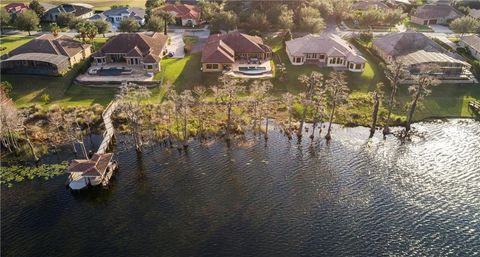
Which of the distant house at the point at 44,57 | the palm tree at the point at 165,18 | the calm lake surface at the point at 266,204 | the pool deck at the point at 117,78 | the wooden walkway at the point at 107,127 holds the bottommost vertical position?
the calm lake surface at the point at 266,204

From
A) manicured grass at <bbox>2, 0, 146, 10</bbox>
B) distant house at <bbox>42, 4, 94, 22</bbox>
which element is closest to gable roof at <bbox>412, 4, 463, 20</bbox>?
manicured grass at <bbox>2, 0, 146, 10</bbox>

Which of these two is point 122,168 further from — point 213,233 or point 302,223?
point 302,223

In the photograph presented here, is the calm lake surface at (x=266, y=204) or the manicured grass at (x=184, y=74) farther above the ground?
the manicured grass at (x=184, y=74)

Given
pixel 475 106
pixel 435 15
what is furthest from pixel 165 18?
pixel 435 15

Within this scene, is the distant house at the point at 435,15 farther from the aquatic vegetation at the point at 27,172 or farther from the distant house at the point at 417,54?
the aquatic vegetation at the point at 27,172

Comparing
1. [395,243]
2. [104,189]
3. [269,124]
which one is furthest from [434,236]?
[104,189]

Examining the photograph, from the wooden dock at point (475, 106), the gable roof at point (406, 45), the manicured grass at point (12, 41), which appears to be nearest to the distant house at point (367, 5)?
the gable roof at point (406, 45)
